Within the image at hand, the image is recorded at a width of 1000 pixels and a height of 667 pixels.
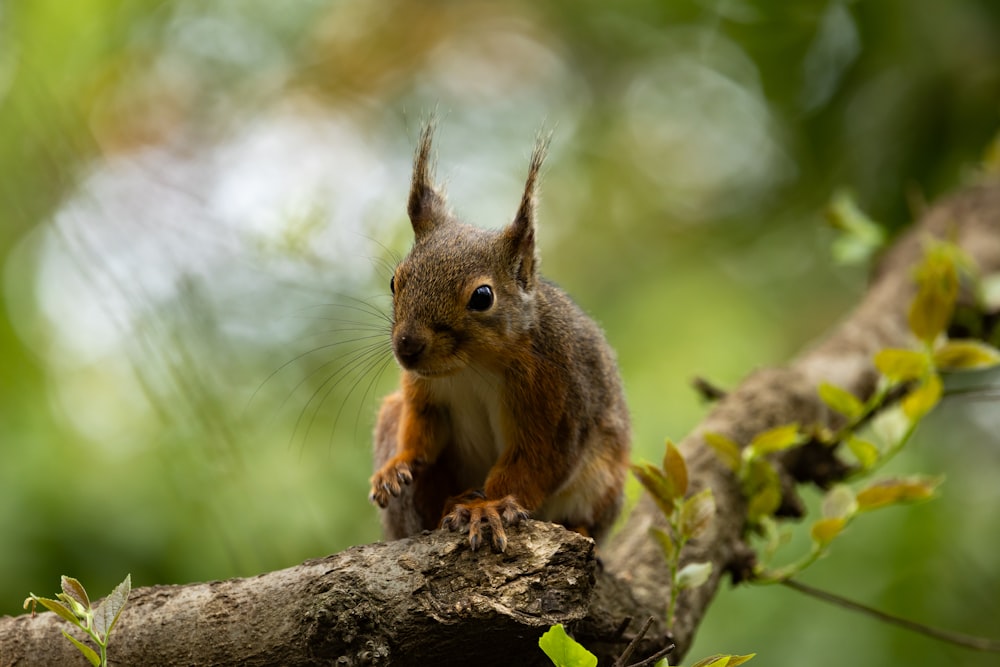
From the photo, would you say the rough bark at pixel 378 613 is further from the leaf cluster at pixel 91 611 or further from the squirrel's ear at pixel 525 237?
the squirrel's ear at pixel 525 237

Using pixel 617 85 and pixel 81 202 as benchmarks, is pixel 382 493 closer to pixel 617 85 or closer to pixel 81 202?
pixel 81 202

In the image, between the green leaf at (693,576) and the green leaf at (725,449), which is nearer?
the green leaf at (693,576)

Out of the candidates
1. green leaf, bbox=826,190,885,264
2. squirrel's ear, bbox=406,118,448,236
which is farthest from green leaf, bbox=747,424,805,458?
green leaf, bbox=826,190,885,264

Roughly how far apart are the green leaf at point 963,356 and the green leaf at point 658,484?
3.10 feet

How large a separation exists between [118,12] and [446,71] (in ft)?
5.53

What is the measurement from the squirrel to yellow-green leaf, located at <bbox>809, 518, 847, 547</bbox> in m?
0.49

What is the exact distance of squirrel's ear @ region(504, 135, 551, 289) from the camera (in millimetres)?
2217

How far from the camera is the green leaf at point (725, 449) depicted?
2.27 meters

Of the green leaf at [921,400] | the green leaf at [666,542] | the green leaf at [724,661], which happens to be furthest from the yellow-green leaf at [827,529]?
the green leaf at [724,661]

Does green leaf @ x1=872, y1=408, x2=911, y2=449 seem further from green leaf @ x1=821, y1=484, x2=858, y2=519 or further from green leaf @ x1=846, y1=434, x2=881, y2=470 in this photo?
green leaf @ x1=821, y1=484, x2=858, y2=519

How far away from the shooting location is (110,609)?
1.39 metres

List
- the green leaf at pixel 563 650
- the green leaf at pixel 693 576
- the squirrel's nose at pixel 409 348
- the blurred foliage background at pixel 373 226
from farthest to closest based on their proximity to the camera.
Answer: the blurred foliage background at pixel 373 226, the squirrel's nose at pixel 409 348, the green leaf at pixel 693 576, the green leaf at pixel 563 650

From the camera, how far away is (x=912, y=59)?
4.43 m

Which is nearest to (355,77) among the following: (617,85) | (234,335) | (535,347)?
(617,85)
